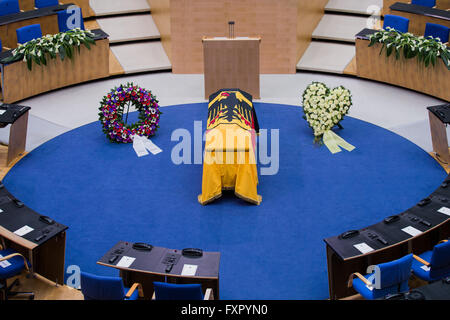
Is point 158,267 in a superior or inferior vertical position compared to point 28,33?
inferior

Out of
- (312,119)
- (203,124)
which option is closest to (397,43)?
(312,119)

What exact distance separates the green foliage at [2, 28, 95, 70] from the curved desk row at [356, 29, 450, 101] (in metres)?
5.96

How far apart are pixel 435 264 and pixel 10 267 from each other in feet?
14.9

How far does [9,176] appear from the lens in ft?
30.6

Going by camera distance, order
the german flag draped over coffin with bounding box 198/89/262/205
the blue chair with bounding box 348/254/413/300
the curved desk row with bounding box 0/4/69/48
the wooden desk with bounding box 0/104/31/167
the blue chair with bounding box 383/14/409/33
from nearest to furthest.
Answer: the blue chair with bounding box 348/254/413/300 → the german flag draped over coffin with bounding box 198/89/262/205 → the wooden desk with bounding box 0/104/31/167 → the blue chair with bounding box 383/14/409/33 → the curved desk row with bounding box 0/4/69/48

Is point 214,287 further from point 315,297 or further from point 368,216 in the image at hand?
point 368,216

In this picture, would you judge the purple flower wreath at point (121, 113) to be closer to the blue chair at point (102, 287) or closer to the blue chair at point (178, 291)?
the blue chair at point (102, 287)

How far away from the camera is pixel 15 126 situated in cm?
954

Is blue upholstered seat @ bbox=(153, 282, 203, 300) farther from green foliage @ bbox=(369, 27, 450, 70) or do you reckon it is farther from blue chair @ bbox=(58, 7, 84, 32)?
blue chair @ bbox=(58, 7, 84, 32)

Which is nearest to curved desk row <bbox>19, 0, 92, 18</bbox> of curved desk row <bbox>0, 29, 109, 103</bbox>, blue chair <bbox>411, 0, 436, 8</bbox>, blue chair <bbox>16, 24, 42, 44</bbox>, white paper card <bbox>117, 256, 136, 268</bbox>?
curved desk row <bbox>0, 29, 109, 103</bbox>

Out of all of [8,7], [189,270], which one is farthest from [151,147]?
[8,7]

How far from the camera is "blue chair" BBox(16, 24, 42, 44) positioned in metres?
12.5

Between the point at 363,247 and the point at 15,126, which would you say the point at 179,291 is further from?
the point at 15,126
